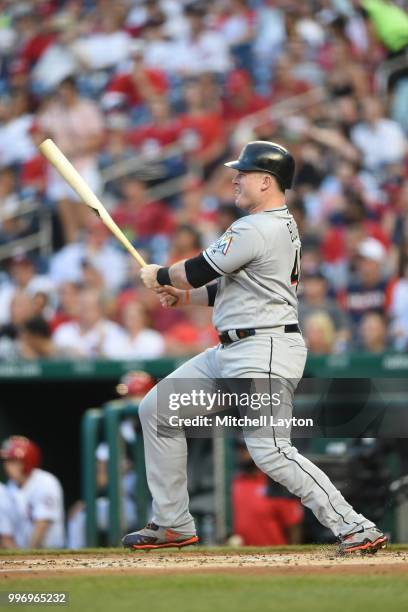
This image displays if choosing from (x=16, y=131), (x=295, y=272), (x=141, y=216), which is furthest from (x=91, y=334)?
(x=295, y=272)

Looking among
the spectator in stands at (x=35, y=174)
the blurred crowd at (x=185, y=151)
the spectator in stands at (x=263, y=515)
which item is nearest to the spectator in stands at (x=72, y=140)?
the blurred crowd at (x=185, y=151)

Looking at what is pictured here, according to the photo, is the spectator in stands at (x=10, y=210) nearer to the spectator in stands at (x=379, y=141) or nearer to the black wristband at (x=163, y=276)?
the spectator in stands at (x=379, y=141)

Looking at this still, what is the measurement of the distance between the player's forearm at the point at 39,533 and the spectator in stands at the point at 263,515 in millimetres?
1248

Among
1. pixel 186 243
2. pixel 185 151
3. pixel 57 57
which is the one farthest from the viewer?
pixel 57 57

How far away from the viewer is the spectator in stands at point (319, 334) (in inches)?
317

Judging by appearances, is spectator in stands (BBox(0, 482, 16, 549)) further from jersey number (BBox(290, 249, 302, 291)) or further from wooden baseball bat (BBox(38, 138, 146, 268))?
jersey number (BBox(290, 249, 302, 291))

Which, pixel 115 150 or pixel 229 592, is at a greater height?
pixel 115 150

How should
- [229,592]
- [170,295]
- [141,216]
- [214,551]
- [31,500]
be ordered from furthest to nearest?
[141,216]
[31,500]
[214,551]
[170,295]
[229,592]

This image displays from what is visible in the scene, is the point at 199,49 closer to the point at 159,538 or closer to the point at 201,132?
the point at 201,132

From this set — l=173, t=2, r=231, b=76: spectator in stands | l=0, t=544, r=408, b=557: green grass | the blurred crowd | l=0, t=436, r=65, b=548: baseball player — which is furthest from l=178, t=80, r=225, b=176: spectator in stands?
l=0, t=544, r=408, b=557: green grass

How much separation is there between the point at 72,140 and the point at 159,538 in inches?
302

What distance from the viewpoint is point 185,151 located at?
11242 millimetres

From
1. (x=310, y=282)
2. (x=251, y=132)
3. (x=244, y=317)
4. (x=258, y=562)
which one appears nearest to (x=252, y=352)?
(x=244, y=317)

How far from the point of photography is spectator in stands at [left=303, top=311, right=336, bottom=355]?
8.05m
